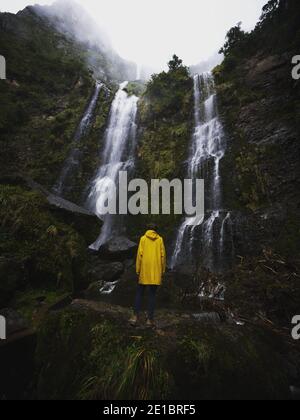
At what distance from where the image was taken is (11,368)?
4734 mm

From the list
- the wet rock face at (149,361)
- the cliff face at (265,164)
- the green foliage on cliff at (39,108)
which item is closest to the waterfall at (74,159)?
the green foliage on cliff at (39,108)

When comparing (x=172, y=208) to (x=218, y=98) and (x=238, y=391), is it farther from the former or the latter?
(x=238, y=391)

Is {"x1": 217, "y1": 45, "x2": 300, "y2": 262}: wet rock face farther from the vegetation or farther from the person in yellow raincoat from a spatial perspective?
the person in yellow raincoat

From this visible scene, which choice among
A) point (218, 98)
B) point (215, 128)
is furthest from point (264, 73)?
point (215, 128)

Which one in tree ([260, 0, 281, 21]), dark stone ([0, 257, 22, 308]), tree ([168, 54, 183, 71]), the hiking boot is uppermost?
tree ([168, 54, 183, 71])

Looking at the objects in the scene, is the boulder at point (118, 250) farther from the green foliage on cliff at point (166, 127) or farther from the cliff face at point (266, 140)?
the cliff face at point (266, 140)

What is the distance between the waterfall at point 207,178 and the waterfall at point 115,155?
4.64 meters

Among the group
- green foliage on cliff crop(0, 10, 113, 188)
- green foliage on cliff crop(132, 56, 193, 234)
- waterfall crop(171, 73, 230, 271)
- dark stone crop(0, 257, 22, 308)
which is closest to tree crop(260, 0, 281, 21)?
waterfall crop(171, 73, 230, 271)

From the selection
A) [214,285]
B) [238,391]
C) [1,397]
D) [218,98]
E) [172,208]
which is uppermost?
[218,98]

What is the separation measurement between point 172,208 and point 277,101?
785 cm

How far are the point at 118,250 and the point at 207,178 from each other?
615 cm

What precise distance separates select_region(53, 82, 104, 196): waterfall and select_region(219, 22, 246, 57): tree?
36.5 feet

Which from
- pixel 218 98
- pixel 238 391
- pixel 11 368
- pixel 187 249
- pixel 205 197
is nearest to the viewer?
pixel 238 391

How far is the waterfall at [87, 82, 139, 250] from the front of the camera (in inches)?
659
